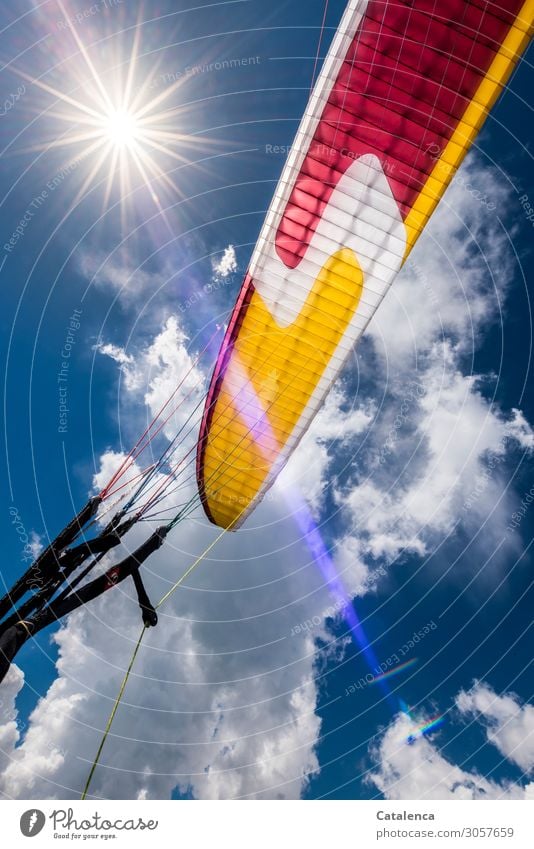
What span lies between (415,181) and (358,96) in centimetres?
168

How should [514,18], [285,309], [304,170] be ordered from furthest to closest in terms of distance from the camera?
[285,309] → [304,170] → [514,18]

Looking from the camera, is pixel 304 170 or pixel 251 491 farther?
pixel 251 491

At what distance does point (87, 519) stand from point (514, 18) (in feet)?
34.9

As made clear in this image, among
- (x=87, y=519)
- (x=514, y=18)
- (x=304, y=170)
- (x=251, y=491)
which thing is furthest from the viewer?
(x=251, y=491)

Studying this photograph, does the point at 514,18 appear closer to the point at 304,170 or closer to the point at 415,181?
the point at 415,181
